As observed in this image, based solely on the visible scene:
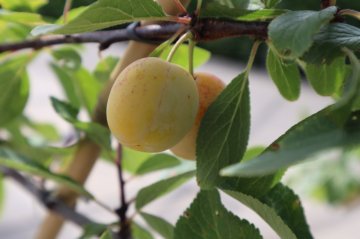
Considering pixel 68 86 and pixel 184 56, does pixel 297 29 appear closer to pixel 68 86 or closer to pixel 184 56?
pixel 184 56

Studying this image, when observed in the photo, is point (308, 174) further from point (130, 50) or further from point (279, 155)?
point (279, 155)

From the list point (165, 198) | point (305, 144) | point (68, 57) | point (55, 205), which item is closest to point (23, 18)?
point (68, 57)

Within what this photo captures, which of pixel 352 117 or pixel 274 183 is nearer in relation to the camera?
pixel 352 117

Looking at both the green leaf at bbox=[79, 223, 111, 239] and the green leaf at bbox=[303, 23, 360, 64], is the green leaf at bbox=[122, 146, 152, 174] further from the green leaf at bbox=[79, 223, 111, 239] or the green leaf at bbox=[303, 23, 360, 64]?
the green leaf at bbox=[303, 23, 360, 64]

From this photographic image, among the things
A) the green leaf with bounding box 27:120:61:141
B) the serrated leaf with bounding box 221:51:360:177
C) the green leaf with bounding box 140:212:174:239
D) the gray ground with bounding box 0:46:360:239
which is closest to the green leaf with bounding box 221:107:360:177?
the serrated leaf with bounding box 221:51:360:177

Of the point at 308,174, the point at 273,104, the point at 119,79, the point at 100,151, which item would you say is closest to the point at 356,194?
the point at 308,174
